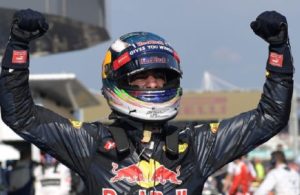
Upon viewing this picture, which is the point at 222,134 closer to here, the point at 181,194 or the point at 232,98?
the point at 181,194

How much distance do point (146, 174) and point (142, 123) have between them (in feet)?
0.71

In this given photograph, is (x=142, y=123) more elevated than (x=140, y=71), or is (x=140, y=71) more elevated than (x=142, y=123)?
(x=140, y=71)

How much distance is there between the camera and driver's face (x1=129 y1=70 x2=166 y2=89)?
349 cm

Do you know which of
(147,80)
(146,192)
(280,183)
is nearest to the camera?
(146,192)

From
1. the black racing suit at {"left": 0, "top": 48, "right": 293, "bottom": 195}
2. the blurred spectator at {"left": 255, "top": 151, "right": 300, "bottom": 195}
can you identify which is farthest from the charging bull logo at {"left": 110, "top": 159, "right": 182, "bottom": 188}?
the blurred spectator at {"left": 255, "top": 151, "right": 300, "bottom": 195}

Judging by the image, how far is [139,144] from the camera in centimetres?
344

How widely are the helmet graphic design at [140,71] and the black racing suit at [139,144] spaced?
0.11 metres

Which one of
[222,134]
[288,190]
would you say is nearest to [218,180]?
[288,190]

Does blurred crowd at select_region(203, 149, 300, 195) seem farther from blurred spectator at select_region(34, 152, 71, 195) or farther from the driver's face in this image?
blurred spectator at select_region(34, 152, 71, 195)

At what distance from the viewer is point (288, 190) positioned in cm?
1034

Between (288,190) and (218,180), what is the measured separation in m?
9.39

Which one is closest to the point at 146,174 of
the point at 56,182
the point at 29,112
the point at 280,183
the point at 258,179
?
the point at 29,112

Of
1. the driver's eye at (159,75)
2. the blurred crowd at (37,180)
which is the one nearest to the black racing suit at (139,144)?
the driver's eye at (159,75)

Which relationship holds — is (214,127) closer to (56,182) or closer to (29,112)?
(29,112)
